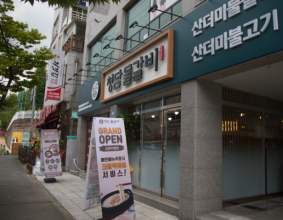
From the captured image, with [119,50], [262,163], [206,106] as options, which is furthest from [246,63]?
[119,50]

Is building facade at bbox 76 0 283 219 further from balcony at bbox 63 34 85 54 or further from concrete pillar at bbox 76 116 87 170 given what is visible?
balcony at bbox 63 34 85 54

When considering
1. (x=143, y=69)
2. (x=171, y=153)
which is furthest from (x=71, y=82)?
(x=171, y=153)

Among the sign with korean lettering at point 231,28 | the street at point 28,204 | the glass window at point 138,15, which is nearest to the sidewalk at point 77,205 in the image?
the street at point 28,204

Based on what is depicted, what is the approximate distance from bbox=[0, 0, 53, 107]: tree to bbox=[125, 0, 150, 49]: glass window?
13.0 feet

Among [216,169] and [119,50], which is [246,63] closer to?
[216,169]

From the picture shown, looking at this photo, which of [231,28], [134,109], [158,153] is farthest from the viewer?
[134,109]

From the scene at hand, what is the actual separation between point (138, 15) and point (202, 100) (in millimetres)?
5402

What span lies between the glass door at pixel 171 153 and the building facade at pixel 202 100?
0.03 meters

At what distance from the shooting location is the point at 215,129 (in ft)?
18.6

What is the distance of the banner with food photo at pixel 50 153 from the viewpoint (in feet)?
34.9

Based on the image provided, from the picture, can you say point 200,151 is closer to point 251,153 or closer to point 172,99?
point 172,99

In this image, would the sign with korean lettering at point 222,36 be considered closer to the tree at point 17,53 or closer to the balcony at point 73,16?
the tree at point 17,53

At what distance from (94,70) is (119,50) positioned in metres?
3.60

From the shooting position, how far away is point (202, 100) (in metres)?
5.60
